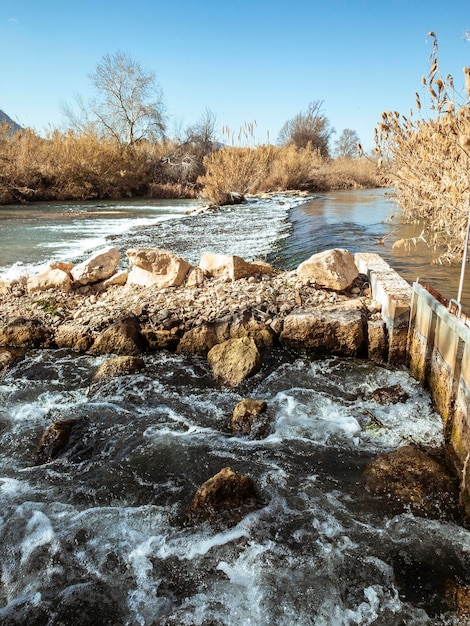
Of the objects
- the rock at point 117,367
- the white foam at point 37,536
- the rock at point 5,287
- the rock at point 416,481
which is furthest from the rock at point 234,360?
the rock at point 5,287

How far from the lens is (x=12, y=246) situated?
11.3m

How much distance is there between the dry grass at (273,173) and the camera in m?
23.2

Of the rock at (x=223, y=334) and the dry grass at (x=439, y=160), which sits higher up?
the dry grass at (x=439, y=160)

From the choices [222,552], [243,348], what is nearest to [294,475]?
[222,552]

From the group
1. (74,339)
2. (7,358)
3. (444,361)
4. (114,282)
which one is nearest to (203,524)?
(444,361)

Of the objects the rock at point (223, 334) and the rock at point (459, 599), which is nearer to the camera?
the rock at point (459, 599)

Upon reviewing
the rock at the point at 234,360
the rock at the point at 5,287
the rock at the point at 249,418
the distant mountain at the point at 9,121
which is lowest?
the rock at the point at 249,418

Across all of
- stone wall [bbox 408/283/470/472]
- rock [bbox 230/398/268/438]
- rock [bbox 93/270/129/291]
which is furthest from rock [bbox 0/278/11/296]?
stone wall [bbox 408/283/470/472]

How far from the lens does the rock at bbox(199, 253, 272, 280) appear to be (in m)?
6.53

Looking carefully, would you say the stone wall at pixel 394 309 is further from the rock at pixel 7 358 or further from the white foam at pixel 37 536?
the rock at pixel 7 358

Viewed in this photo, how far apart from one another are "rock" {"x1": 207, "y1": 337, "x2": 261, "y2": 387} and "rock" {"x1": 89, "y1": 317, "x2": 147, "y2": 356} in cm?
94

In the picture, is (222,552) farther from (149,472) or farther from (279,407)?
(279,407)

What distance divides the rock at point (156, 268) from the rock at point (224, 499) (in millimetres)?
3872

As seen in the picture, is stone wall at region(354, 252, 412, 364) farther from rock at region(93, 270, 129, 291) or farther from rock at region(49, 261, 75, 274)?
rock at region(49, 261, 75, 274)
